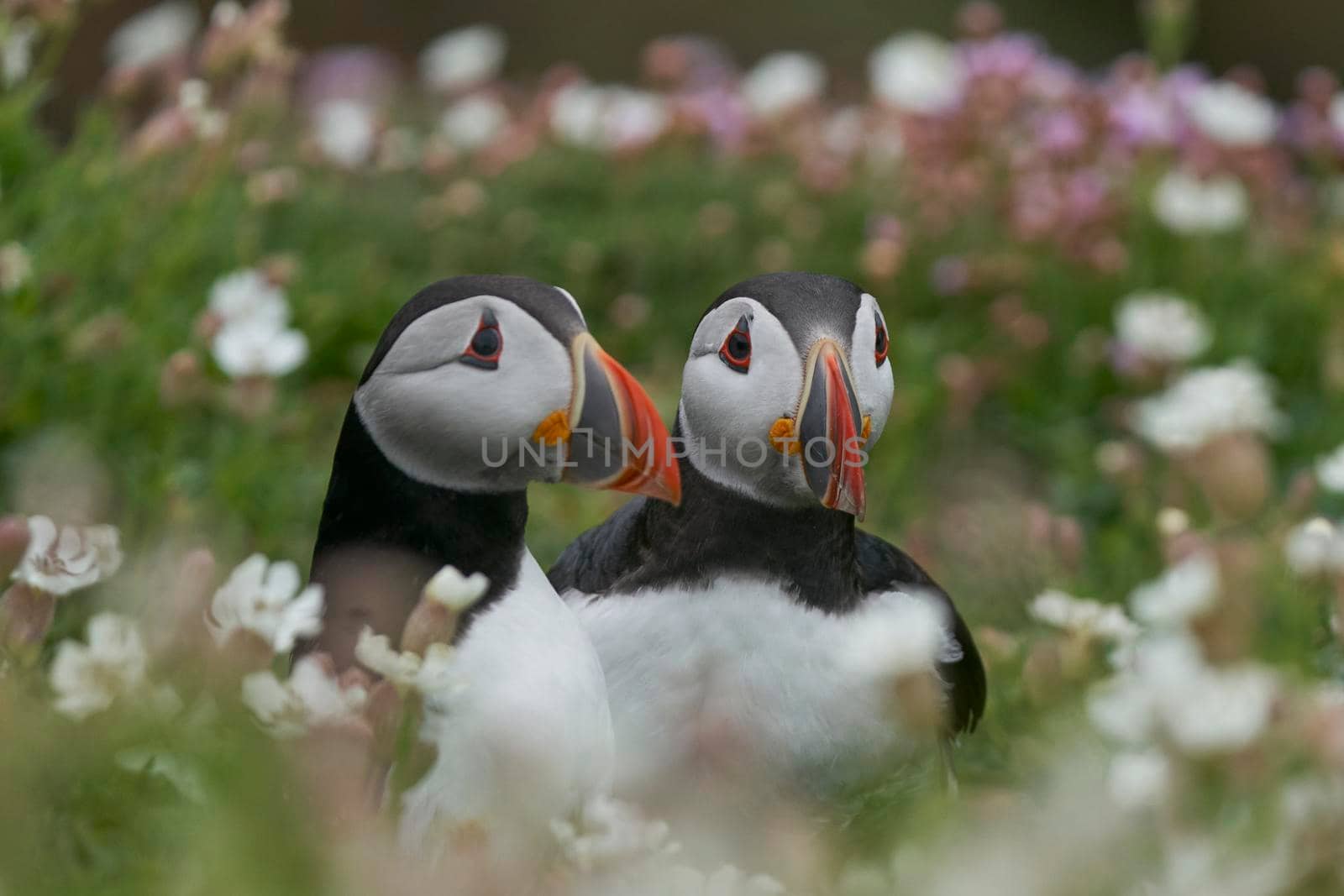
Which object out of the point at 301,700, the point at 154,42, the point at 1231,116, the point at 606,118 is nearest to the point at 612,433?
the point at 301,700

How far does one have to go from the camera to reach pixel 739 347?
2.47m

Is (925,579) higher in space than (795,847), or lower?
lower

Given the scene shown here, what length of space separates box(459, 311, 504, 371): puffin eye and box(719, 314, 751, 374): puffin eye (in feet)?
→ 1.30

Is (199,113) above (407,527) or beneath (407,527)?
beneath

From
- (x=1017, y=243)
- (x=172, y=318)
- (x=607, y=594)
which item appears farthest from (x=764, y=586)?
(x=1017, y=243)

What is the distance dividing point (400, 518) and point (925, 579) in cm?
101

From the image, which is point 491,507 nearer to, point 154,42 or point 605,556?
point 605,556

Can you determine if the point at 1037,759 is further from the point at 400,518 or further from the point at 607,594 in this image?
the point at 400,518

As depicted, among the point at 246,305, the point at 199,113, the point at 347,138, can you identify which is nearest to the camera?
the point at 246,305

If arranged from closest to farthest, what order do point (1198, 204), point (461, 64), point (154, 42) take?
1. point (154, 42)
2. point (1198, 204)
3. point (461, 64)

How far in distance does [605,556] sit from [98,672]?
38.8 inches

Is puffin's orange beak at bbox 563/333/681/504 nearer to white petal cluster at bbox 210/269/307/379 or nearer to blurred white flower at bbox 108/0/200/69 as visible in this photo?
white petal cluster at bbox 210/269/307/379

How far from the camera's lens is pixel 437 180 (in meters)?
6.46

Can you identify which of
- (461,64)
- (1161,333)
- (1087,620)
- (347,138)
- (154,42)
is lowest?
(461,64)
